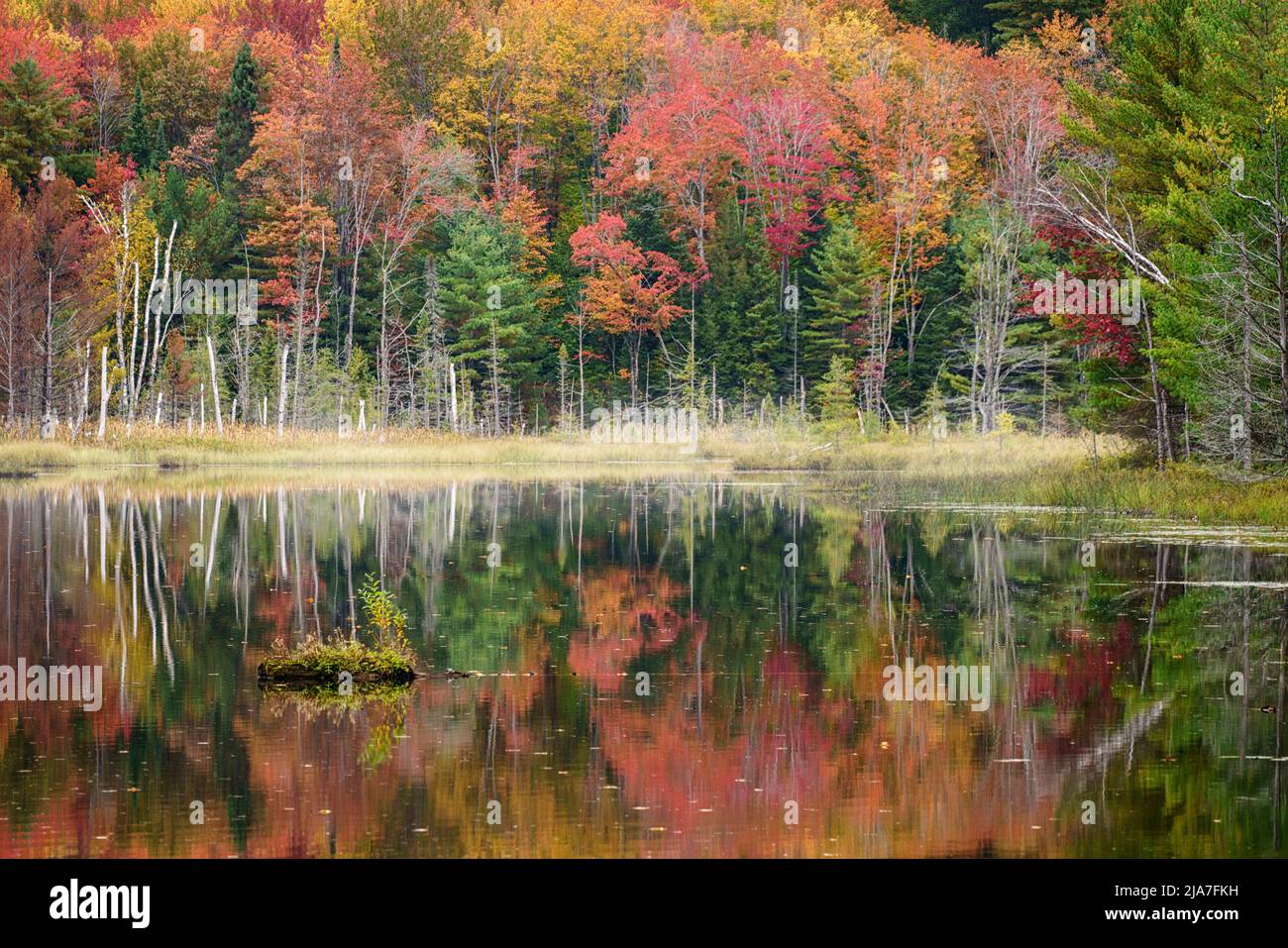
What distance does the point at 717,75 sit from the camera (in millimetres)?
70312

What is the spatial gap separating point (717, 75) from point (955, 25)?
17006mm

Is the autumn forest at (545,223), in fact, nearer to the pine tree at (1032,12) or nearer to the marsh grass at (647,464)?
the pine tree at (1032,12)

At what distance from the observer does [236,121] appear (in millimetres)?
72000

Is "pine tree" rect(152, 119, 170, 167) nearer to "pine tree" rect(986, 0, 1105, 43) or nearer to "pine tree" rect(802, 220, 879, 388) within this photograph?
"pine tree" rect(802, 220, 879, 388)

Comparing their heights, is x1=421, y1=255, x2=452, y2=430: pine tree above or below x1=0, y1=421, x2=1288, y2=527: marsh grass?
above

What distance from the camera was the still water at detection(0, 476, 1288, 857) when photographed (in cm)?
1022

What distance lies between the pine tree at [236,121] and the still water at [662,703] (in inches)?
1825

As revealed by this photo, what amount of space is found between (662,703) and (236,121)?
62.5 m

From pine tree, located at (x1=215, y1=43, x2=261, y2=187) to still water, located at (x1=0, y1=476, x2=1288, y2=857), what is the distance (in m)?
46.3

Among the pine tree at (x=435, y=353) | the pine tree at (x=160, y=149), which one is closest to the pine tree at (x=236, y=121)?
the pine tree at (x=160, y=149)


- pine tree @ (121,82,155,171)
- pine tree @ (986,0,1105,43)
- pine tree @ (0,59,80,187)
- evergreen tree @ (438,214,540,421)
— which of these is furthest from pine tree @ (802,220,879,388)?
pine tree @ (0,59,80,187)

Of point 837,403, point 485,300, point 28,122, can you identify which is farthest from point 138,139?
point 837,403

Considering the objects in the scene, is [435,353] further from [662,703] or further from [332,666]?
[662,703]

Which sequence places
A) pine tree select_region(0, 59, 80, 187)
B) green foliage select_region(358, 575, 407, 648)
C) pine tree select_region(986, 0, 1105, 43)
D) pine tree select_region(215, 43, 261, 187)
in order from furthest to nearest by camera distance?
pine tree select_region(986, 0, 1105, 43)
pine tree select_region(215, 43, 261, 187)
pine tree select_region(0, 59, 80, 187)
green foliage select_region(358, 575, 407, 648)
